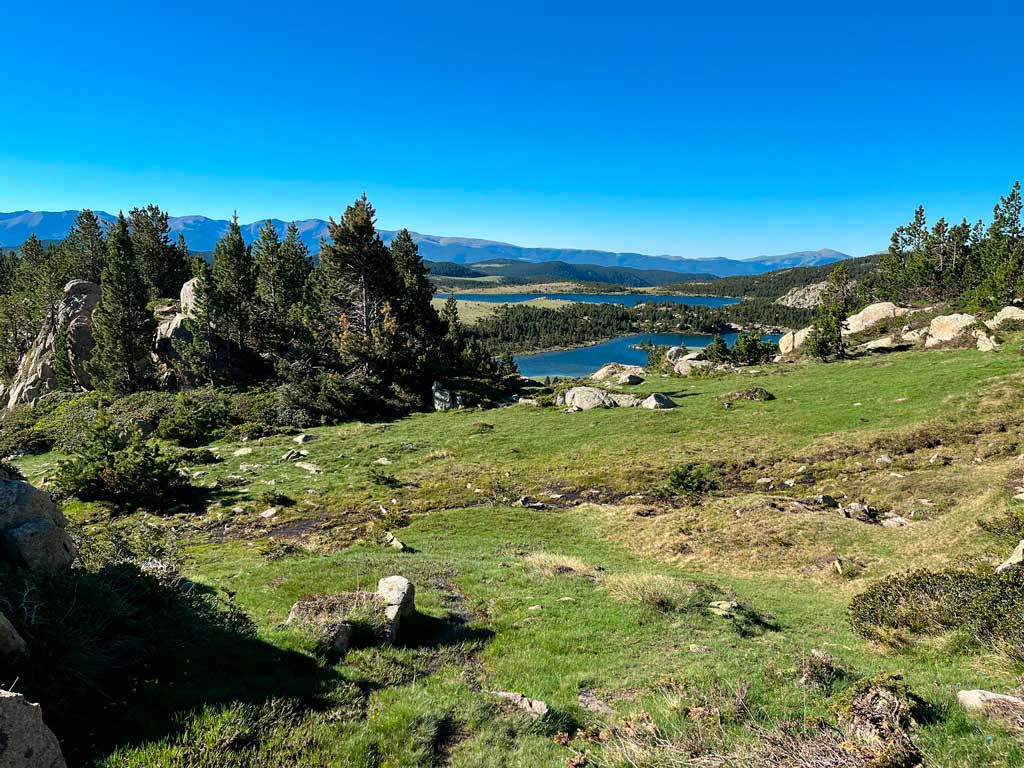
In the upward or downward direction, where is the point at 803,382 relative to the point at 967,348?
downward

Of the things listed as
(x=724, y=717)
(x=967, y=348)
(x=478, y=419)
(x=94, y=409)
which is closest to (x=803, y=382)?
(x=967, y=348)

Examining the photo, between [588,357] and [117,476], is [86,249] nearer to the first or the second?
[117,476]

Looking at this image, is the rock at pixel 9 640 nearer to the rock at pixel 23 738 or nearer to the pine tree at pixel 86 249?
the rock at pixel 23 738

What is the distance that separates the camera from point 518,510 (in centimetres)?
2488

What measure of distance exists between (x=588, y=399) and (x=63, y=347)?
65.1m

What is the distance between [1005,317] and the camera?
51.6 m

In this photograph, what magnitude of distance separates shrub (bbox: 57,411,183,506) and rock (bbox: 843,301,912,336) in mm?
85209

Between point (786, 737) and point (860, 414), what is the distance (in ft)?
109

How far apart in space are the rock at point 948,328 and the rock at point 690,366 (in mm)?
23398

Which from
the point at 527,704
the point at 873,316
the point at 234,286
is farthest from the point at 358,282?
the point at 873,316

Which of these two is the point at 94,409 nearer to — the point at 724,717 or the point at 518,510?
the point at 518,510

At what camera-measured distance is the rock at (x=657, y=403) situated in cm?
4162

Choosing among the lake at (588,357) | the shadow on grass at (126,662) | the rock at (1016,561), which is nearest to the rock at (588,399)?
the rock at (1016,561)

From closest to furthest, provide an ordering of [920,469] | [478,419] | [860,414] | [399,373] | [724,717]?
[724,717]
[920,469]
[860,414]
[478,419]
[399,373]
